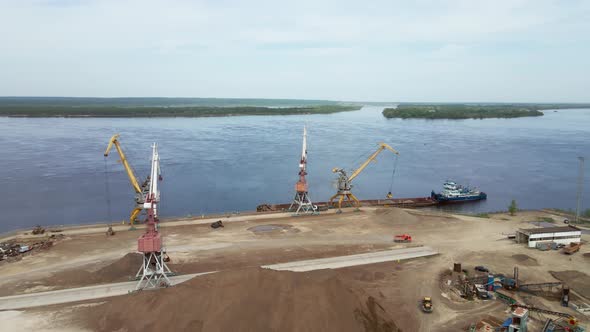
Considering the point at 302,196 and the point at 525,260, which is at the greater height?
the point at 302,196

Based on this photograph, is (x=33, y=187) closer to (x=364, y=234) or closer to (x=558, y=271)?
(x=364, y=234)

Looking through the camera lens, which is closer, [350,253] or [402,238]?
[350,253]

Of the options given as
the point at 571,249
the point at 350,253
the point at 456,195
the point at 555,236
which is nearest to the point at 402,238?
the point at 350,253

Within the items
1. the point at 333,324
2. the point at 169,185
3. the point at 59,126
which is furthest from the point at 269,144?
the point at 333,324

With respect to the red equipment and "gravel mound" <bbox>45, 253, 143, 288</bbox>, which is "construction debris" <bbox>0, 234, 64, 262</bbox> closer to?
"gravel mound" <bbox>45, 253, 143, 288</bbox>

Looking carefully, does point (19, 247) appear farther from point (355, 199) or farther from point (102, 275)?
point (355, 199)

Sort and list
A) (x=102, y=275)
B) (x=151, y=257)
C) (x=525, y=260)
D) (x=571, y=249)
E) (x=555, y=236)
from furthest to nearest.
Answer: (x=555, y=236) < (x=571, y=249) < (x=525, y=260) < (x=102, y=275) < (x=151, y=257)

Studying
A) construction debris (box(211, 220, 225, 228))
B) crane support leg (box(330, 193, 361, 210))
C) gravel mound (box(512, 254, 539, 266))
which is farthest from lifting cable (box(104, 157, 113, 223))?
gravel mound (box(512, 254, 539, 266))
